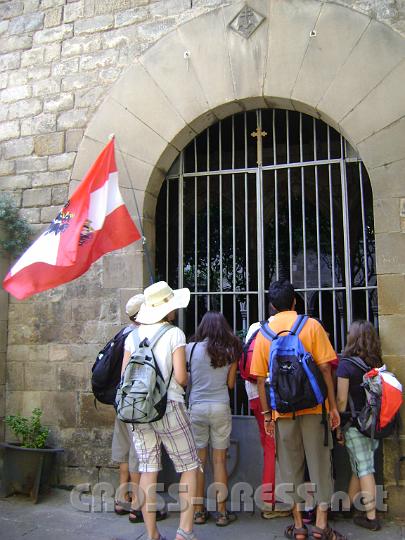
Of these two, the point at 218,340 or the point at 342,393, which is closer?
the point at 342,393

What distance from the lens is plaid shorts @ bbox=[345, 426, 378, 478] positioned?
400cm

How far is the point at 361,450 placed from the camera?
401cm

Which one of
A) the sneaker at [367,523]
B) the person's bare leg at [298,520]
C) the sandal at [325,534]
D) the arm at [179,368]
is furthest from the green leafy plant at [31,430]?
the sneaker at [367,523]

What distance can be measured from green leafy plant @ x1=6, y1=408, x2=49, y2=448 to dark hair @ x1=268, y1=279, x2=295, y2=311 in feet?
8.62

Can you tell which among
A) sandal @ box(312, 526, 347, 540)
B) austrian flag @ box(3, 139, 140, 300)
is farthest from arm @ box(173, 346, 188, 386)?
sandal @ box(312, 526, 347, 540)

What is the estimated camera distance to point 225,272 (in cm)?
596

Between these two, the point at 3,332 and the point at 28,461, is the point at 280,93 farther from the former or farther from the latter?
the point at 28,461

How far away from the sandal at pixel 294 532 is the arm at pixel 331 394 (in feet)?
2.40

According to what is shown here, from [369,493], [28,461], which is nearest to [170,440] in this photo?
[369,493]

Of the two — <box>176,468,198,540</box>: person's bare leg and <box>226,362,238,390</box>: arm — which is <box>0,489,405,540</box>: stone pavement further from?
<box>226,362,238,390</box>: arm

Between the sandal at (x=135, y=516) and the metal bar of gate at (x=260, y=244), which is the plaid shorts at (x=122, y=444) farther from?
the metal bar of gate at (x=260, y=244)

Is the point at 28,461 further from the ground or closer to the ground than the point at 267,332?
closer to the ground

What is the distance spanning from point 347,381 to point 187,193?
3.44 m

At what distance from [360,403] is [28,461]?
9.83 feet
